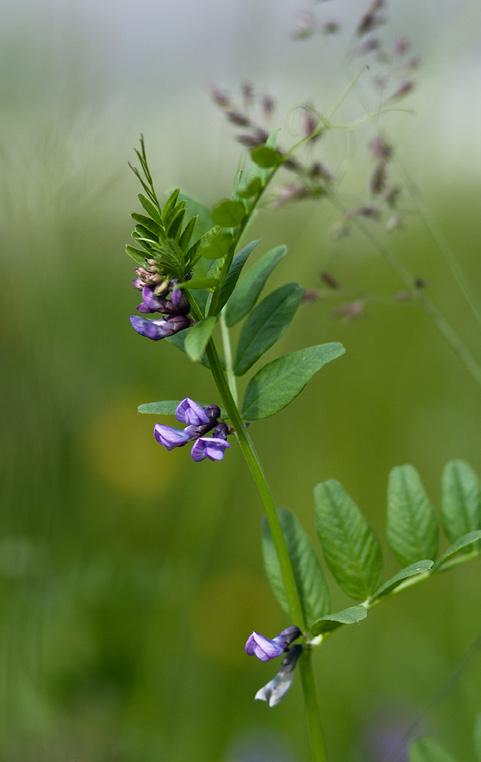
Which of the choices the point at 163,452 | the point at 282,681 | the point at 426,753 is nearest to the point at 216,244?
the point at 282,681

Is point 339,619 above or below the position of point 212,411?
below

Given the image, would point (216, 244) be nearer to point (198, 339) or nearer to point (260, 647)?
point (198, 339)

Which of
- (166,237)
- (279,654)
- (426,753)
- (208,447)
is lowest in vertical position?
(426,753)

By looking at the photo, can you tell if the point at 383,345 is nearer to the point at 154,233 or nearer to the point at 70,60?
the point at 70,60

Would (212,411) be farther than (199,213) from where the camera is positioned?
No

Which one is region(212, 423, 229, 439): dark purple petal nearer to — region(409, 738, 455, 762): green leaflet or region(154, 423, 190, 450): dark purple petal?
region(154, 423, 190, 450): dark purple petal

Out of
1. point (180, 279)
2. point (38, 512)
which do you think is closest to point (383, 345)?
point (38, 512)

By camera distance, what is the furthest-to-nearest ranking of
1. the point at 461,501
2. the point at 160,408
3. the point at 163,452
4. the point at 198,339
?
the point at 163,452 < the point at 461,501 < the point at 160,408 < the point at 198,339

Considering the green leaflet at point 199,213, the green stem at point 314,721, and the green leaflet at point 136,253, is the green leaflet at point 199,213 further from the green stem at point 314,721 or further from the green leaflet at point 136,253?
the green stem at point 314,721
